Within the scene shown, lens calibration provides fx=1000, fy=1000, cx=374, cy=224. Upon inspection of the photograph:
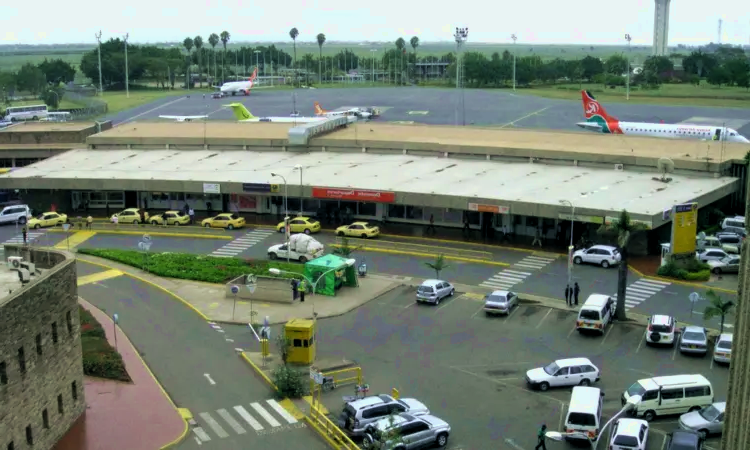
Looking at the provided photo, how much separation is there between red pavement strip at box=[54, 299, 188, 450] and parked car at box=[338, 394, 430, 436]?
5327 mm

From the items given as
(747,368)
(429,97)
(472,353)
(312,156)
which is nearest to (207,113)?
(429,97)

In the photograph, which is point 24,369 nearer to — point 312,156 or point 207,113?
point 312,156

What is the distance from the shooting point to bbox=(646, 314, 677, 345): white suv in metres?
39.6

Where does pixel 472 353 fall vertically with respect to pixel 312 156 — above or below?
below

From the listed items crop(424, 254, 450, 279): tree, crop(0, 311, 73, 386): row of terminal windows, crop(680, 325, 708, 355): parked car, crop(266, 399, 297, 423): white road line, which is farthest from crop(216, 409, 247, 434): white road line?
crop(680, 325, 708, 355): parked car

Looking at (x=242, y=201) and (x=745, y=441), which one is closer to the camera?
(x=745, y=441)

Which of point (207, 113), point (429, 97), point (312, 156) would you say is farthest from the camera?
point (429, 97)

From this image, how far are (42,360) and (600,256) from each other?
3090 centimetres

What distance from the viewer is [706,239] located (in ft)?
178

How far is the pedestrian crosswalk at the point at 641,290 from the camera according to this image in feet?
152

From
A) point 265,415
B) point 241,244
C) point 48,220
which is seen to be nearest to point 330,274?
point 241,244

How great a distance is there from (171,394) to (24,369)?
790 centimetres

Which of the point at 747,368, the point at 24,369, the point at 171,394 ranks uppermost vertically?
the point at 747,368

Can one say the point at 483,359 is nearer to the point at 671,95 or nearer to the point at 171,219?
the point at 171,219
